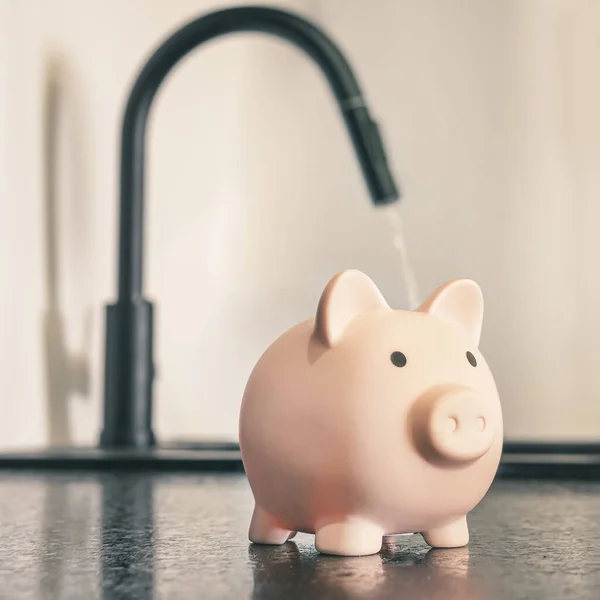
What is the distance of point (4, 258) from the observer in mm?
1123

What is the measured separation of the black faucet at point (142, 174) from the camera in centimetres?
111

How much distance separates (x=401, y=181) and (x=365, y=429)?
1.21 meters

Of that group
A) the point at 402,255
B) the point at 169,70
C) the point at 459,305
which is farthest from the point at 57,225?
the point at 459,305

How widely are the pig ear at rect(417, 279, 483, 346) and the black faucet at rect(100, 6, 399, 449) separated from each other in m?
0.57

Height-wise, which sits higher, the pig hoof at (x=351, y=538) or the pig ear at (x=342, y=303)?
the pig ear at (x=342, y=303)

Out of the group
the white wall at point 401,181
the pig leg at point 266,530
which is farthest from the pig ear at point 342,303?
the white wall at point 401,181

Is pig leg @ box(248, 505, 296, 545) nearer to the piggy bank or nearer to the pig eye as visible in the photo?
the piggy bank

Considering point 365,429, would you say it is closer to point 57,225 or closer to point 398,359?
point 398,359

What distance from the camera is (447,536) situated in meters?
0.49

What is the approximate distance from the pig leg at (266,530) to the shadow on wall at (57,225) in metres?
0.75

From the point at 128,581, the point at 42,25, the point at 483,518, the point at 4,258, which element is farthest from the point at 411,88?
the point at 128,581

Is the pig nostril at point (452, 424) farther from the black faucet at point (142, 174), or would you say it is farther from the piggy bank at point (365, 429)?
the black faucet at point (142, 174)

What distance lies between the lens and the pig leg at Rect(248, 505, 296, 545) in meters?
0.50

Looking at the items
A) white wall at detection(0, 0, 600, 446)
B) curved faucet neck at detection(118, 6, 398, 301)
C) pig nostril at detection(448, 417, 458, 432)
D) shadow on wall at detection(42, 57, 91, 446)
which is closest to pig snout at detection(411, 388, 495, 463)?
pig nostril at detection(448, 417, 458, 432)
